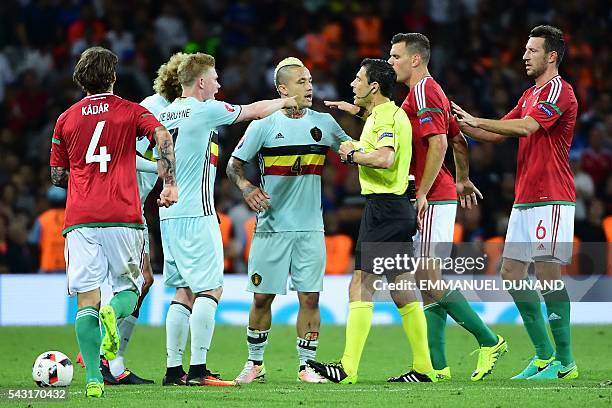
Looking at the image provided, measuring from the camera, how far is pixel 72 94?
18531 millimetres

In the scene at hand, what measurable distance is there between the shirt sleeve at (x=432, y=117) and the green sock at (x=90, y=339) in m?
2.86

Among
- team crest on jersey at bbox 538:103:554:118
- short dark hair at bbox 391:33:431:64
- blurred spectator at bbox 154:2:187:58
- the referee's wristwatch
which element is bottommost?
the referee's wristwatch

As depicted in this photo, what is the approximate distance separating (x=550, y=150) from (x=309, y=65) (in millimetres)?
9945

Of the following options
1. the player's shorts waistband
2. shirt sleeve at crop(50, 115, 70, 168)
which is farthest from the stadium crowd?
shirt sleeve at crop(50, 115, 70, 168)

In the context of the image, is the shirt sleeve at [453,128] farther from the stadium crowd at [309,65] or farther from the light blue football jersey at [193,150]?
the stadium crowd at [309,65]

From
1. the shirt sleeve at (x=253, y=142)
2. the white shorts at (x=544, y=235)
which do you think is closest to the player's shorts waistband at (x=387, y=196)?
the shirt sleeve at (x=253, y=142)

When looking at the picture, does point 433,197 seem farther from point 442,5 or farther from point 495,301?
point 442,5

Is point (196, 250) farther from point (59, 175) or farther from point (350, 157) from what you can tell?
point (350, 157)

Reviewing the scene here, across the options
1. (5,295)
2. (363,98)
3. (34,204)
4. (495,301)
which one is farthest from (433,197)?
(34,204)

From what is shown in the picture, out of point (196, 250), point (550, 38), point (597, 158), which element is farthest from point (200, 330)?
point (597, 158)

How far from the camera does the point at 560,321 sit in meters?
9.36

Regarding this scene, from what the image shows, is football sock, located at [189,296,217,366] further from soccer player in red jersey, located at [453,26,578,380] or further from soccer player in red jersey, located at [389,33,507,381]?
soccer player in red jersey, located at [453,26,578,380]

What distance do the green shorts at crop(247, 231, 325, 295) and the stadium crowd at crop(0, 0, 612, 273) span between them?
669 cm

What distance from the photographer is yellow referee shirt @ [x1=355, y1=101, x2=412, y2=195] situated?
350 inches
